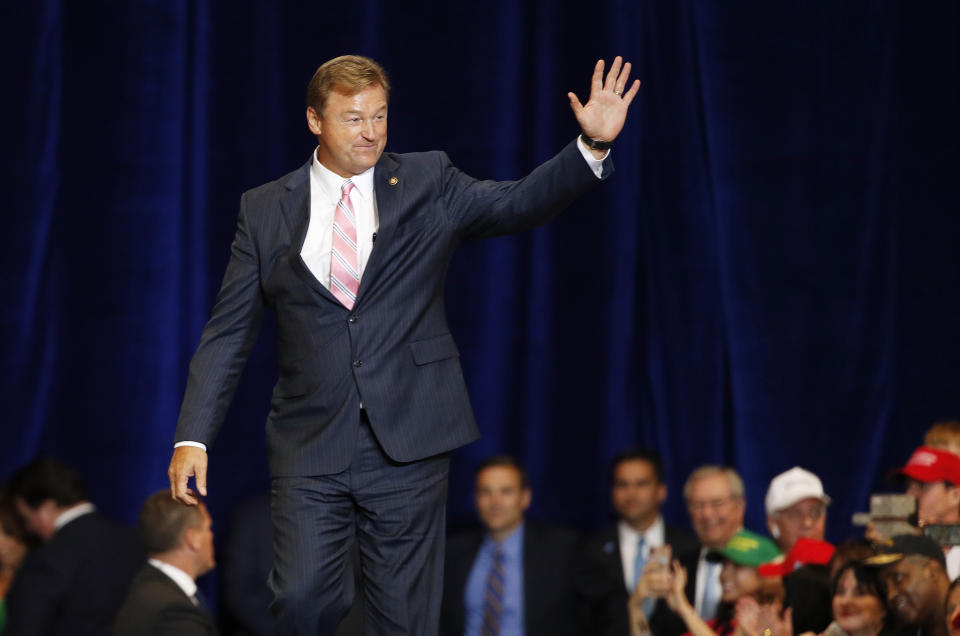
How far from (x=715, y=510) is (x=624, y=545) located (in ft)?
1.51

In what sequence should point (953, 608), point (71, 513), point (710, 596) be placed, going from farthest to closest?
point (71, 513), point (710, 596), point (953, 608)

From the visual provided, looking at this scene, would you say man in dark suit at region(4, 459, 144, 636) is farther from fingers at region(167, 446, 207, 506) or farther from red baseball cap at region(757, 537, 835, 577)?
fingers at region(167, 446, 207, 506)

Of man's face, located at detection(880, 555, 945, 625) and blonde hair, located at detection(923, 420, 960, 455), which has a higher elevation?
blonde hair, located at detection(923, 420, 960, 455)

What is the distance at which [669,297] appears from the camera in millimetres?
6090

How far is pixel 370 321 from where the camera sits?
9.30 ft

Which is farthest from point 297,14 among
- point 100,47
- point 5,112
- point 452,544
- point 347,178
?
point 347,178

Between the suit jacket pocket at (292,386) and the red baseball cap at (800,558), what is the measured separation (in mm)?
2002

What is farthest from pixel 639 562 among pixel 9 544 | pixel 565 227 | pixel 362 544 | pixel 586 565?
pixel 362 544

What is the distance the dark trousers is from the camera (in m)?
2.79

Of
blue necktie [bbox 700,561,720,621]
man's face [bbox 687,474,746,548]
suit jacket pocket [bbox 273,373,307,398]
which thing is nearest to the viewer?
suit jacket pocket [bbox 273,373,307,398]

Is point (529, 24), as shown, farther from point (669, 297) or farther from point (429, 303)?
point (429, 303)

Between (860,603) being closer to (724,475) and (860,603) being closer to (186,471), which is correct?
(724,475)

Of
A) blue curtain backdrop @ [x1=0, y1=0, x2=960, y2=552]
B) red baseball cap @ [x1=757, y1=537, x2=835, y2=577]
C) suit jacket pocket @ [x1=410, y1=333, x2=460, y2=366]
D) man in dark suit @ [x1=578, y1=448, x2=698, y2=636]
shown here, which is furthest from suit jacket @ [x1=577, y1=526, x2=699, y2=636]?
suit jacket pocket @ [x1=410, y1=333, x2=460, y2=366]

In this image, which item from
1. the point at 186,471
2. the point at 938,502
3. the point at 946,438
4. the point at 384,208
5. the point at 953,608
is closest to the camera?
the point at 186,471
